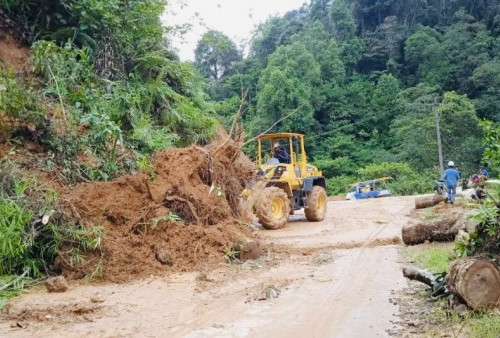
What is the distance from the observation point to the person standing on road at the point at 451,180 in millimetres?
15141

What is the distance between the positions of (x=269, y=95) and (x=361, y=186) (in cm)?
1291

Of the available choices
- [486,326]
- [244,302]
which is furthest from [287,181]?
[486,326]

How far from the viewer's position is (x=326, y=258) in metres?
8.05

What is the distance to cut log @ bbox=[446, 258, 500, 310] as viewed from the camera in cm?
434

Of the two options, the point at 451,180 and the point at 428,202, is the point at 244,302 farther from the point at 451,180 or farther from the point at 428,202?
the point at 428,202

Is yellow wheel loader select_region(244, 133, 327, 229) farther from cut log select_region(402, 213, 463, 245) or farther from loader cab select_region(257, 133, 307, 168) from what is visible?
cut log select_region(402, 213, 463, 245)

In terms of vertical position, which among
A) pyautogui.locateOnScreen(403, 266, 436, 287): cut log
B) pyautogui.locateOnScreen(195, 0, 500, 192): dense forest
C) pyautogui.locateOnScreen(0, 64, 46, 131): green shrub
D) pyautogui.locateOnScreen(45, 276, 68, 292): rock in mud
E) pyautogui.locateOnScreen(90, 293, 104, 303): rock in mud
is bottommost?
pyautogui.locateOnScreen(90, 293, 104, 303): rock in mud

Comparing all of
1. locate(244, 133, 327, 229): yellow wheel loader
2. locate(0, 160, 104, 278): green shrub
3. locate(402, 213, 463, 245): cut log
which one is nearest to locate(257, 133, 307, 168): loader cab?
locate(244, 133, 327, 229): yellow wheel loader

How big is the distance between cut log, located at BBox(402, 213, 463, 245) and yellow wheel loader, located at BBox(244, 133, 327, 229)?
3939 millimetres

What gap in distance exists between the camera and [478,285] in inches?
172

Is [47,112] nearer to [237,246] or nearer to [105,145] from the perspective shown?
[105,145]

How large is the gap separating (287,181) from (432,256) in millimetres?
6337

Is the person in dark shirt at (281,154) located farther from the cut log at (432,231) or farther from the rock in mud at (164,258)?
the rock in mud at (164,258)

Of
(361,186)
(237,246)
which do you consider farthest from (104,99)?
A: (361,186)
